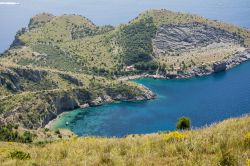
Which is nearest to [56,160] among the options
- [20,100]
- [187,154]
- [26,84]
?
[187,154]

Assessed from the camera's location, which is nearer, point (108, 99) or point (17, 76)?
point (17, 76)

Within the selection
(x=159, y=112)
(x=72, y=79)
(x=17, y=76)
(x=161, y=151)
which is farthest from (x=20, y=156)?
(x=72, y=79)

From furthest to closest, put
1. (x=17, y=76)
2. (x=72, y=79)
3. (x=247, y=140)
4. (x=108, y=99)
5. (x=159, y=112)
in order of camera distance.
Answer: (x=72, y=79) < (x=108, y=99) < (x=17, y=76) < (x=159, y=112) < (x=247, y=140)

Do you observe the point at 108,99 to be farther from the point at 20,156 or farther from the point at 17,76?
the point at 20,156

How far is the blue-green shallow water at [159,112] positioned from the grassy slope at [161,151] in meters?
132

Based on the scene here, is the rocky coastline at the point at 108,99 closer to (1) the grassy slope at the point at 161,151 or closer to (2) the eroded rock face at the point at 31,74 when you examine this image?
(2) the eroded rock face at the point at 31,74

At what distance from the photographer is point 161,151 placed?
13188 mm

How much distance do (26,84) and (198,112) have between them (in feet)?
231

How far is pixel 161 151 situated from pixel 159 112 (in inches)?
6254

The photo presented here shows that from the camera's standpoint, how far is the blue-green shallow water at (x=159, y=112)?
15475 centimetres

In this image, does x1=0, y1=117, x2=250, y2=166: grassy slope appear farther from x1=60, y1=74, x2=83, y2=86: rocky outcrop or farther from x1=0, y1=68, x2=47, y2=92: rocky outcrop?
x1=60, y1=74, x2=83, y2=86: rocky outcrop

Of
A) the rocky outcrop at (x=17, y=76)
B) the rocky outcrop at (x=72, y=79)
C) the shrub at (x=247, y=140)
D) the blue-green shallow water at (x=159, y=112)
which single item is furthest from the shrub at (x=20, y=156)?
the rocky outcrop at (x=72, y=79)

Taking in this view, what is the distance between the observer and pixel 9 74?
555ft

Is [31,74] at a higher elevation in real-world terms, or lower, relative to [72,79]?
higher
